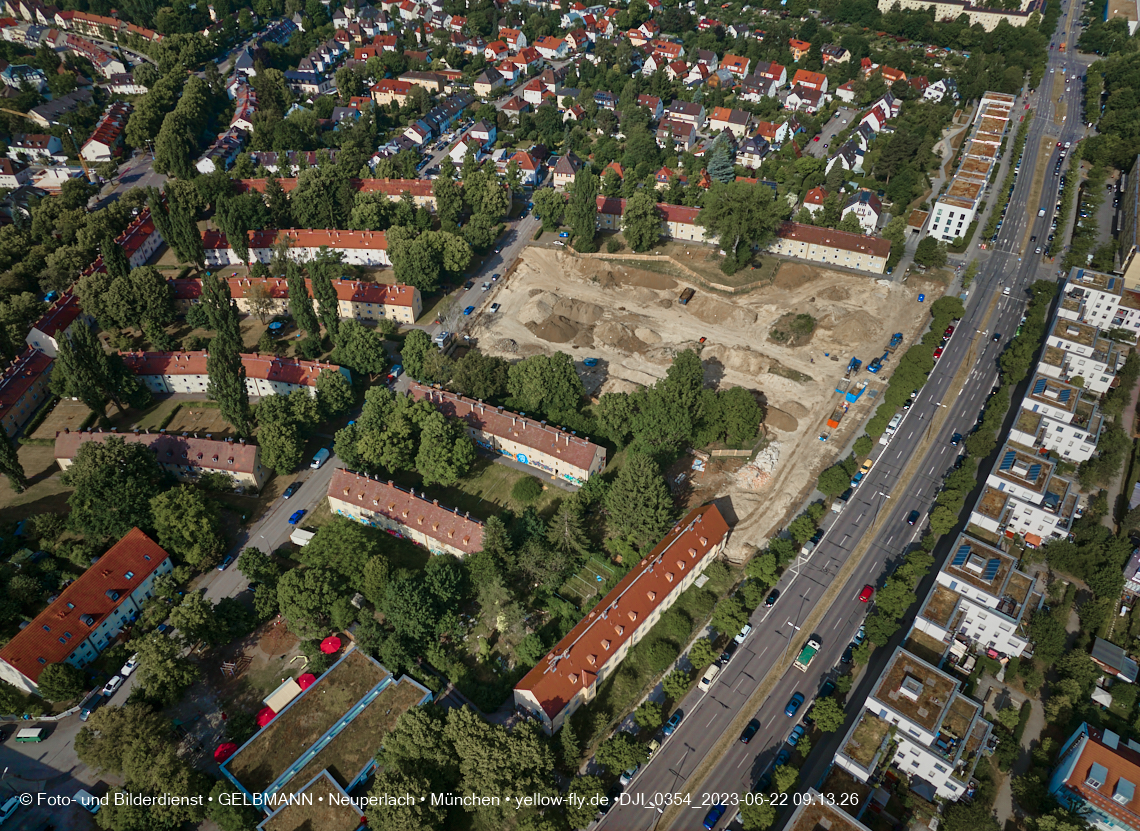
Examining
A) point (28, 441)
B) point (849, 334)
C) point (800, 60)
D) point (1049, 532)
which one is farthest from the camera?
point (800, 60)

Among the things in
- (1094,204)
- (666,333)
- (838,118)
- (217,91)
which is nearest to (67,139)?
(217,91)

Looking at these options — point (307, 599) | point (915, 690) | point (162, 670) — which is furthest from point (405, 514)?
point (915, 690)

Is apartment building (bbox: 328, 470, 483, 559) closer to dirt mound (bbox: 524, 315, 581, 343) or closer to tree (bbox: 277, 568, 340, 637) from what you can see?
tree (bbox: 277, 568, 340, 637)

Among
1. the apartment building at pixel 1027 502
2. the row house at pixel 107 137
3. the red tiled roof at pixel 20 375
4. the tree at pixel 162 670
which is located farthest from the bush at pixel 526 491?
the row house at pixel 107 137

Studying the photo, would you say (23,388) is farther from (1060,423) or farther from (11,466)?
(1060,423)

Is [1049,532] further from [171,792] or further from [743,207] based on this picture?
[171,792]

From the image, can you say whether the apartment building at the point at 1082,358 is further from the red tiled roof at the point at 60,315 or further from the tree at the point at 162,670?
the red tiled roof at the point at 60,315
